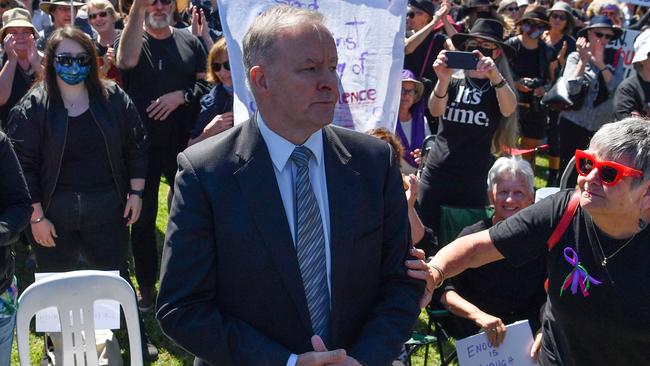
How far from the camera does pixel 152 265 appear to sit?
5543 millimetres

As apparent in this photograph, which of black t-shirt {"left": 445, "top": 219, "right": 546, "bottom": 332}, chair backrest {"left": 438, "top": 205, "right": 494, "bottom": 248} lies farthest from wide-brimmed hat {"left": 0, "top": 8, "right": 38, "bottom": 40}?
black t-shirt {"left": 445, "top": 219, "right": 546, "bottom": 332}

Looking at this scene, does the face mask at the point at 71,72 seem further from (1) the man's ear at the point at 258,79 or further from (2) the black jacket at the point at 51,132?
(1) the man's ear at the point at 258,79

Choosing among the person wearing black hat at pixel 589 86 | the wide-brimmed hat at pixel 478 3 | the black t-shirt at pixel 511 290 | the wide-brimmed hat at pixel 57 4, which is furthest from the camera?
the wide-brimmed hat at pixel 478 3

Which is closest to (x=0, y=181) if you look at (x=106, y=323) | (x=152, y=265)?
(x=106, y=323)

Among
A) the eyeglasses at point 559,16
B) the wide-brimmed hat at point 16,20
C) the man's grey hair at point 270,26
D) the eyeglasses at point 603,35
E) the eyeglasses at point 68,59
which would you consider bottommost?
the eyeglasses at point 559,16

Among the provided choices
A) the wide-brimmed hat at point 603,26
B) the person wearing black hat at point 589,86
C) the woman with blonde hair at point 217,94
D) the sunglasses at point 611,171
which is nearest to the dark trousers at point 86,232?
the woman with blonde hair at point 217,94

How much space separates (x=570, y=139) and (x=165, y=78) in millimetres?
4091

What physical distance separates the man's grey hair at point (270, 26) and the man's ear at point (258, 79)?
0.06 ft

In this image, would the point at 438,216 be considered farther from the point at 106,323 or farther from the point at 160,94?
the point at 106,323

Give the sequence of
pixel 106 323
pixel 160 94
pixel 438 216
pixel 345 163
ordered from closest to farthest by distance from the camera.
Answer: pixel 345 163 → pixel 106 323 → pixel 438 216 → pixel 160 94

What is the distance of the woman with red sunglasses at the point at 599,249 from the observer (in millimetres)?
2662

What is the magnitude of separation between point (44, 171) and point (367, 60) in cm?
197

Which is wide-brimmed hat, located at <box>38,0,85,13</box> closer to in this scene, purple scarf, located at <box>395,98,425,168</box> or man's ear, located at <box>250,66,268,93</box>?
purple scarf, located at <box>395,98,425,168</box>

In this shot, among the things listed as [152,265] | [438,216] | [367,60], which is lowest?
[152,265]
